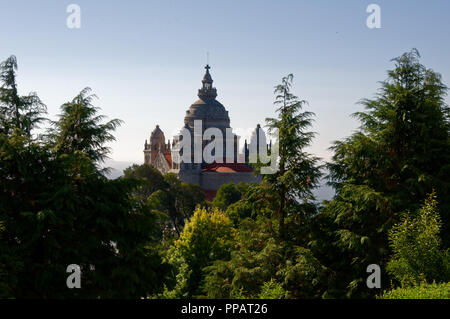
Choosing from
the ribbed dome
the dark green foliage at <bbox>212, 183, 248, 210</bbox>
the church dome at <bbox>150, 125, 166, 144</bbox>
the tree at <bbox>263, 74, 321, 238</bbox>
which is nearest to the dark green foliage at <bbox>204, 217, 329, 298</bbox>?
the tree at <bbox>263, 74, 321, 238</bbox>

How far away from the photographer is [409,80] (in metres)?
22.1

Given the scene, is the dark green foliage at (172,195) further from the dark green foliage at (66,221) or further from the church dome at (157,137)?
the dark green foliage at (66,221)

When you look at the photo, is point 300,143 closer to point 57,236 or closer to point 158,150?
point 57,236

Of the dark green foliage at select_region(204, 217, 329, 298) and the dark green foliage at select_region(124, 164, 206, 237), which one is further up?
the dark green foliage at select_region(124, 164, 206, 237)

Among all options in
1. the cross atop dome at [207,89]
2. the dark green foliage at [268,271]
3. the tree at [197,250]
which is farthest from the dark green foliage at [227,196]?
the cross atop dome at [207,89]

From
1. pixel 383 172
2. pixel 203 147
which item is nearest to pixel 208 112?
pixel 203 147

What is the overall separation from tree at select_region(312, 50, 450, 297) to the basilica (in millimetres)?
57859

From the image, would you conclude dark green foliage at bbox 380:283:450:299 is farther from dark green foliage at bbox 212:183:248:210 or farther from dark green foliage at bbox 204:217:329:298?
dark green foliage at bbox 212:183:248:210

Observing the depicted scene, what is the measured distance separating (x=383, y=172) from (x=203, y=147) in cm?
7670

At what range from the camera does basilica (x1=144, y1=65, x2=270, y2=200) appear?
84.6 meters

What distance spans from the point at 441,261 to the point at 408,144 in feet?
21.5

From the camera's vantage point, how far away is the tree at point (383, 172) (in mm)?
19516

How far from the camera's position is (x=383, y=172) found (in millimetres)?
21234

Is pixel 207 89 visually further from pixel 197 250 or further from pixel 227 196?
pixel 197 250
